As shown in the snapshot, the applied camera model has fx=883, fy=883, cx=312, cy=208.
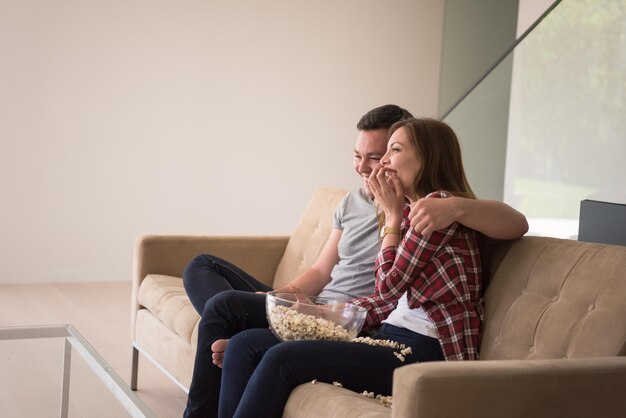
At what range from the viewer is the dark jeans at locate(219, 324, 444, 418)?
191 cm

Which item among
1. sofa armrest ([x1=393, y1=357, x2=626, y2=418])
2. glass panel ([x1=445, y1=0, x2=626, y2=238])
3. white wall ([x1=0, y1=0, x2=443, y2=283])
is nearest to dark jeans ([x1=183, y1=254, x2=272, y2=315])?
sofa armrest ([x1=393, y1=357, x2=626, y2=418])

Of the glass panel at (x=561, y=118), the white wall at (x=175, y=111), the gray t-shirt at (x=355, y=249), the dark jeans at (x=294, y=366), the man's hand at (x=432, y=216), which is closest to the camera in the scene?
the dark jeans at (x=294, y=366)

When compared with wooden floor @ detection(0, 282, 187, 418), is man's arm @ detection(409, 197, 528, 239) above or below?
above

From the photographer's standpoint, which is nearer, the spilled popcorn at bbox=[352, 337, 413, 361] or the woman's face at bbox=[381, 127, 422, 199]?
the spilled popcorn at bbox=[352, 337, 413, 361]

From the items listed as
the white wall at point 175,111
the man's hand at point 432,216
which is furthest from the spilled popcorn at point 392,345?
the white wall at point 175,111

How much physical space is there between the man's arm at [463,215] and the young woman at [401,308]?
0.14ft

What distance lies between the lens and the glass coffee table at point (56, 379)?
206 centimetres

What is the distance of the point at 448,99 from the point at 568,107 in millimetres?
1254

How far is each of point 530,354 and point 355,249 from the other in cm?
79

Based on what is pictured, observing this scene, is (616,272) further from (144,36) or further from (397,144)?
(144,36)

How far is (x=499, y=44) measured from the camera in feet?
14.1

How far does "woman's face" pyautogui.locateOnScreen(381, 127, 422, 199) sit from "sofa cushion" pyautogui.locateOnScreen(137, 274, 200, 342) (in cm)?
90

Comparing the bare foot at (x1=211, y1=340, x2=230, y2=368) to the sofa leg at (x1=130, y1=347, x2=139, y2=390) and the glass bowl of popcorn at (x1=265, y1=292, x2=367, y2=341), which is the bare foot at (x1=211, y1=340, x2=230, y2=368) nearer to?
the glass bowl of popcorn at (x1=265, y1=292, x2=367, y2=341)

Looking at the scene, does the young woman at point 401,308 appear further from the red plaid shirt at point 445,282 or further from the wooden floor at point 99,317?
the wooden floor at point 99,317
